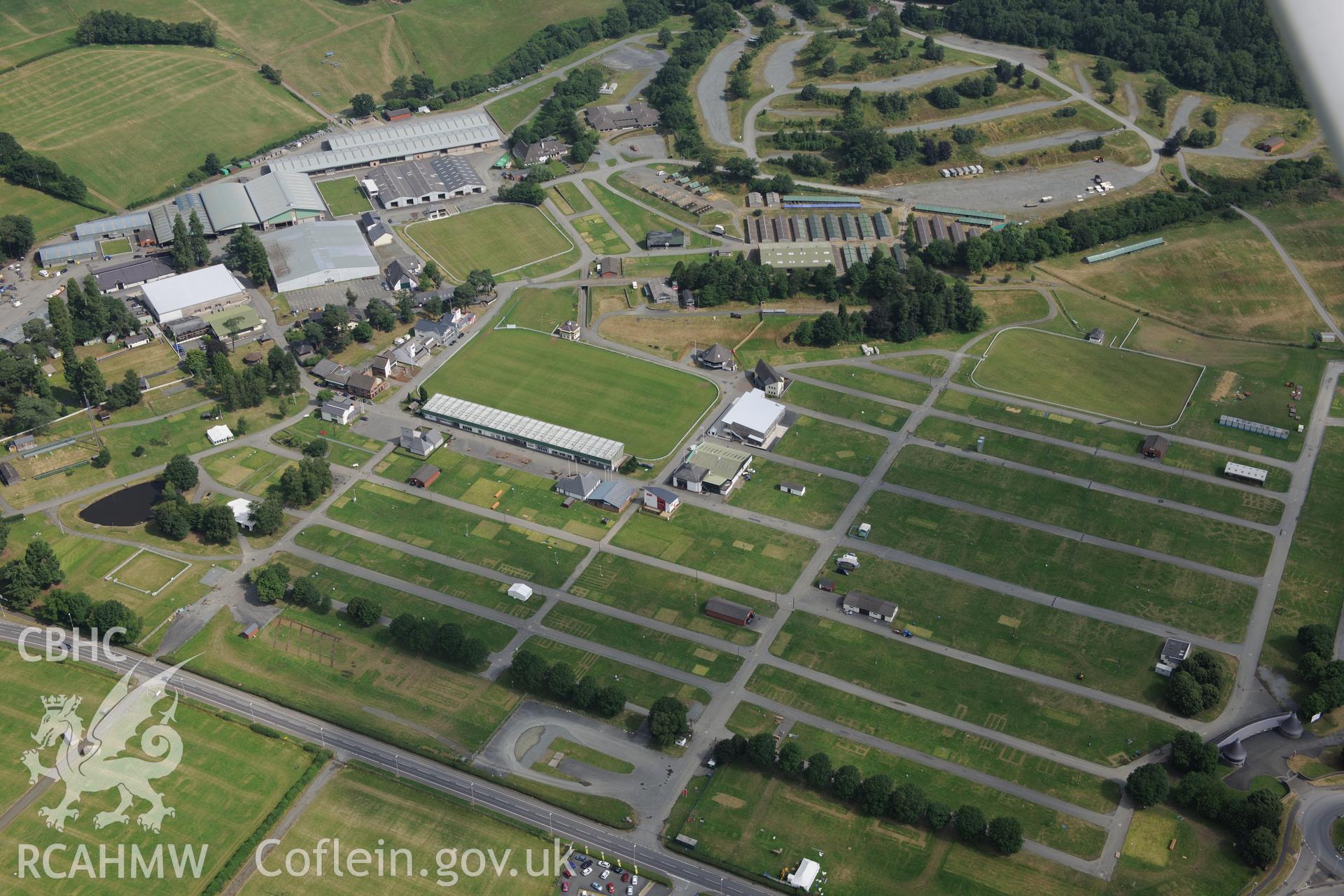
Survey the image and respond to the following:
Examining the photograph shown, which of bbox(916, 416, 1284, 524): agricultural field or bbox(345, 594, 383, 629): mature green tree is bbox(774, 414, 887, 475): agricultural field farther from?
bbox(345, 594, 383, 629): mature green tree

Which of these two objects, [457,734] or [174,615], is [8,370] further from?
[457,734]

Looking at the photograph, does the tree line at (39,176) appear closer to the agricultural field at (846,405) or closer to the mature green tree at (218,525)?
the mature green tree at (218,525)

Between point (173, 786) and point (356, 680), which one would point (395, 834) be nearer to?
point (356, 680)

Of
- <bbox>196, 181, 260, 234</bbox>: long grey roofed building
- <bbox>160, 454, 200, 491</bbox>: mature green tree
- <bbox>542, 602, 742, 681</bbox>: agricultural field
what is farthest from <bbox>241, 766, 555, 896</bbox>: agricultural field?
<bbox>196, 181, 260, 234</bbox>: long grey roofed building

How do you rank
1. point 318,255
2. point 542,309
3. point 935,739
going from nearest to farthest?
1. point 935,739
2. point 542,309
3. point 318,255

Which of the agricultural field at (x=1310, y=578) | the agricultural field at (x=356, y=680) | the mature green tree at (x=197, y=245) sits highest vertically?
the mature green tree at (x=197, y=245)

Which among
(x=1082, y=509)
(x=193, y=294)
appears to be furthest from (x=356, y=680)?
(x=1082, y=509)

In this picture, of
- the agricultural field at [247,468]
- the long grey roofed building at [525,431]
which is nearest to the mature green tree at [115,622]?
the agricultural field at [247,468]
